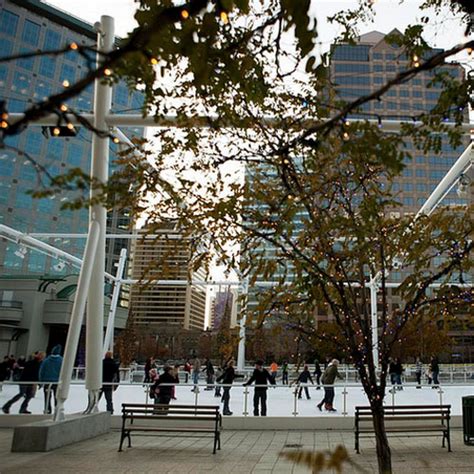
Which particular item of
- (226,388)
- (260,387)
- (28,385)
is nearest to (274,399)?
(226,388)

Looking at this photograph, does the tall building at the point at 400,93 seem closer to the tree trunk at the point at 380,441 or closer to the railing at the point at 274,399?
the tree trunk at the point at 380,441

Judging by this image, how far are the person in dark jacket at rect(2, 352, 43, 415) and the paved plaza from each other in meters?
1.15

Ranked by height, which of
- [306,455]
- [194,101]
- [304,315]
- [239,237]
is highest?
[194,101]

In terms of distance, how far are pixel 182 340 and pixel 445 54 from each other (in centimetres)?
6532

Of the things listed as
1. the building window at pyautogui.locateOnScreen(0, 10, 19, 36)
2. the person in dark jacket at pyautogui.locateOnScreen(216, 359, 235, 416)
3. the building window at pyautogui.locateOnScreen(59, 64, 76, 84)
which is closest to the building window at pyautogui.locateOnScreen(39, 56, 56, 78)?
the building window at pyautogui.locateOnScreen(59, 64, 76, 84)

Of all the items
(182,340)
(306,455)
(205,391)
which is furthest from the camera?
(182,340)

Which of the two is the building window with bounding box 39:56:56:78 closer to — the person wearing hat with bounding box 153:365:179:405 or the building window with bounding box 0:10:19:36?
the building window with bounding box 0:10:19:36

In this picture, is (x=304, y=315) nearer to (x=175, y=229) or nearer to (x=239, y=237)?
(x=239, y=237)

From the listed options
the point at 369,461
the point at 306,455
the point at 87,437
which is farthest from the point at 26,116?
the point at 87,437

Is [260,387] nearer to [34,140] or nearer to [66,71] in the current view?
[34,140]

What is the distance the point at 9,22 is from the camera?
70875 mm

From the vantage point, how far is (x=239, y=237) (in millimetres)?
5434

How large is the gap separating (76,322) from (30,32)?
2920 inches

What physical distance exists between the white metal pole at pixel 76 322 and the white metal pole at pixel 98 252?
0.80 ft
